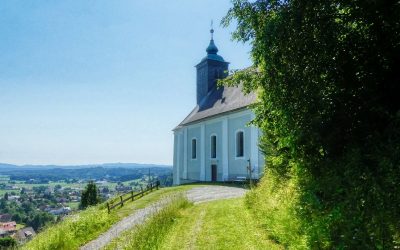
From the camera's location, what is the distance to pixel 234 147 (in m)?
32.7

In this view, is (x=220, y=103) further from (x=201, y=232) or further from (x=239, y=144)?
(x=201, y=232)

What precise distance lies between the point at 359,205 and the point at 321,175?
6.59 feet

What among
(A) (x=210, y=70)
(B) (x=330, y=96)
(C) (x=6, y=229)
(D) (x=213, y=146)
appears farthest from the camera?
(C) (x=6, y=229)

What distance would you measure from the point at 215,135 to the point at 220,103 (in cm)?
369

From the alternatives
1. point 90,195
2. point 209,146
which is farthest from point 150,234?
point 209,146

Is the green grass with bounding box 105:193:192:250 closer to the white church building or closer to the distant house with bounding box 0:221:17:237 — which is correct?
the white church building

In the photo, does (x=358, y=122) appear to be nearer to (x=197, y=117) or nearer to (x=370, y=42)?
(x=370, y=42)

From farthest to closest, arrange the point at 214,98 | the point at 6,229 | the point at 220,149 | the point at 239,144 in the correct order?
the point at 6,229 → the point at 214,98 → the point at 220,149 → the point at 239,144

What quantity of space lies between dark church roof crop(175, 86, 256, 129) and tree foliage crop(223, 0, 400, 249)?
21.0 meters

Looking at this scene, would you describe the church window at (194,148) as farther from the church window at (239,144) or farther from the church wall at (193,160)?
the church window at (239,144)

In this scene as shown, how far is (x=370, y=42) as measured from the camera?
7.54 m

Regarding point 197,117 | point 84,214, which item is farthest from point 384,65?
point 197,117

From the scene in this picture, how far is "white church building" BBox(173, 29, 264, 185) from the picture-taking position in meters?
30.6

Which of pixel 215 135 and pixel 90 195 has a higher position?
pixel 215 135
